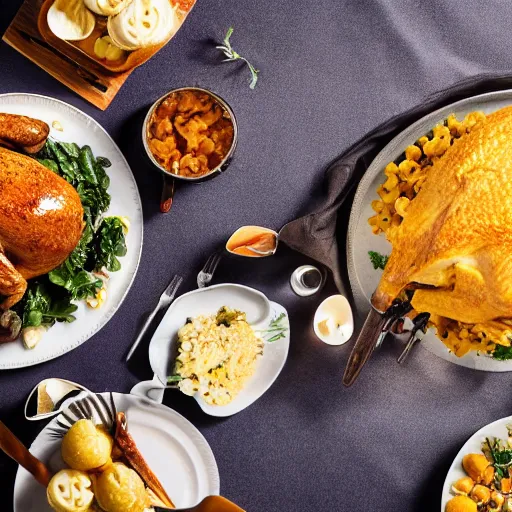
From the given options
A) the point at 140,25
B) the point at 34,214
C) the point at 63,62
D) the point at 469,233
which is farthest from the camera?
the point at 63,62

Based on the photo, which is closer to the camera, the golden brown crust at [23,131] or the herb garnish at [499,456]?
the golden brown crust at [23,131]

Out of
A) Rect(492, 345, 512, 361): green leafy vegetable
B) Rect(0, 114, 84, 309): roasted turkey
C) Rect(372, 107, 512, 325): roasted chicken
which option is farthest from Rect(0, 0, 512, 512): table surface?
Rect(372, 107, 512, 325): roasted chicken

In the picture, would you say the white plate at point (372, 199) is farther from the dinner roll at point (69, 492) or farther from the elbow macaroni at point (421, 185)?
the dinner roll at point (69, 492)

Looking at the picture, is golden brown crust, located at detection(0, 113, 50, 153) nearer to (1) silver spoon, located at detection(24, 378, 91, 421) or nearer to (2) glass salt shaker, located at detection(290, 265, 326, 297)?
(1) silver spoon, located at detection(24, 378, 91, 421)

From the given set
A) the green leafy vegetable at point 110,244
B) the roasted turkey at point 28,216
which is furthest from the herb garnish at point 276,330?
the roasted turkey at point 28,216

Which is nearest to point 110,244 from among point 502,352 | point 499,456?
point 502,352

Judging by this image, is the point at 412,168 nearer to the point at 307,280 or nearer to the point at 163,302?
the point at 307,280
